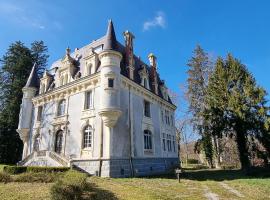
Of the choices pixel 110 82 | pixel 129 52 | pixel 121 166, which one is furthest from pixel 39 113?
pixel 121 166

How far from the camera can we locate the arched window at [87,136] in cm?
2034

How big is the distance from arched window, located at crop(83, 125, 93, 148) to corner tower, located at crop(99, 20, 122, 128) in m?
2.50

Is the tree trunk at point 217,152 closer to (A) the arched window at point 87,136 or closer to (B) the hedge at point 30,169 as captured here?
(A) the arched window at point 87,136

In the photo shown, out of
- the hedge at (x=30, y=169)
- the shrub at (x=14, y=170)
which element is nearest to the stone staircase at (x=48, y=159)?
the hedge at (x=30, y=169)

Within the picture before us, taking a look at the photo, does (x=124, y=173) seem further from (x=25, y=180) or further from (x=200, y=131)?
(x=200, y=131)

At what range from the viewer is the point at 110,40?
21.5m

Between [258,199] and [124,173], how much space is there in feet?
37.5

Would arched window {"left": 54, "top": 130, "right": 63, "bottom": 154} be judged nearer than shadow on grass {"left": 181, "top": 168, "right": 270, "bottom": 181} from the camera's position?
No

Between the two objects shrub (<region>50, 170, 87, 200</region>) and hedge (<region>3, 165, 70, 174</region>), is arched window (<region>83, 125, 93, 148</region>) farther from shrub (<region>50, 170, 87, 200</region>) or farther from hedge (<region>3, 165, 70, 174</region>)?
shrub (<region>50, 170, 87, 200</region>)

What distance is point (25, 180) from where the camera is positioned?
13.7 m

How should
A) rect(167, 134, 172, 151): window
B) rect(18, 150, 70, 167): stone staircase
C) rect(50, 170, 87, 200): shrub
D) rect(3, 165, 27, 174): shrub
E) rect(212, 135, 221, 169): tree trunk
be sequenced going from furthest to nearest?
rect(212, 135, 221, 169): tree trunk < rect(167, 134, 172, 151): window < rect(18, 150, 70, 167): stone staircase < rect(3, 165, 27, 174): shrub < rect(50, 170, 87, 200): shrub

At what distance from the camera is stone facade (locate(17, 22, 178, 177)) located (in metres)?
19.3

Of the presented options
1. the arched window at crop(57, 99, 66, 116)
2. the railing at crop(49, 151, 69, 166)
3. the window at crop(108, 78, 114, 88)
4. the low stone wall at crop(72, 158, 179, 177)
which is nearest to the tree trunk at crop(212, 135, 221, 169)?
the low stone wall at crop(72, 158, 179, 177)

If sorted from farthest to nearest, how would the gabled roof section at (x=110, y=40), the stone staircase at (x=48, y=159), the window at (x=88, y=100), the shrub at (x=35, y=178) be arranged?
the window at (x=88, y=100)
the gabled roof section at (x=110, y=40)
the stone staircase at (x=48, y=159)
the shrub at (x=35, y=178)
